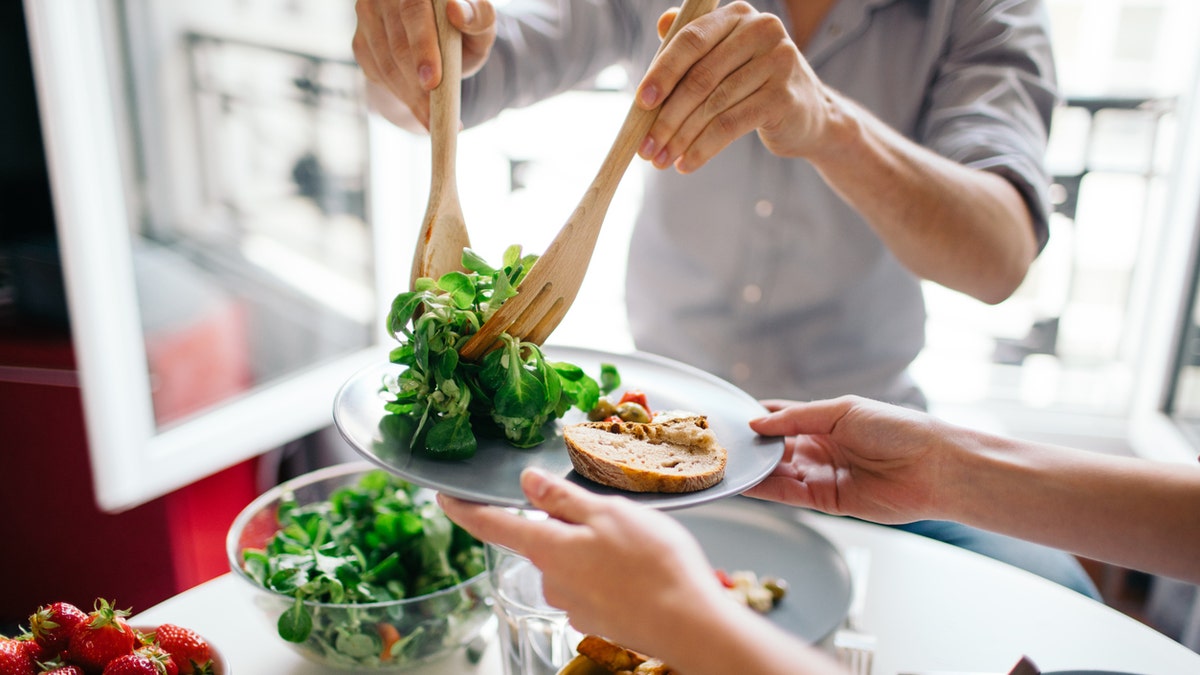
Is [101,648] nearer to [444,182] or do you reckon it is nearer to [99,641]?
[99,641]

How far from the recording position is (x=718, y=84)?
0.90 m

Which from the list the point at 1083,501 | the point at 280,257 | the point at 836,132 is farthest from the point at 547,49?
the point at 280,257

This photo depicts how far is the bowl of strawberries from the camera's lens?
754 mm

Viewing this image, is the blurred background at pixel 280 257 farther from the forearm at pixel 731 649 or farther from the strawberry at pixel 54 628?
the forearm at pixel 731 649

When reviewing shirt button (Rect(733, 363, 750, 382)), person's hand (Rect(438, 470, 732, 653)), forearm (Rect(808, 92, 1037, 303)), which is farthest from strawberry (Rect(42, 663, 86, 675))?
shirt button (Rect(733, 363, 750, 382))

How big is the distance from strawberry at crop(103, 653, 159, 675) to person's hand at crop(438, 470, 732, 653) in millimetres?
343

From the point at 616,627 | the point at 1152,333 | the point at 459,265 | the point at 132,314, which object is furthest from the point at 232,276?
the point at 1152,333

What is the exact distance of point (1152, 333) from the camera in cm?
266

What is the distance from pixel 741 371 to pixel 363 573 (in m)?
0.83

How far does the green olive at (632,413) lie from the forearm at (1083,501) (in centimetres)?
35

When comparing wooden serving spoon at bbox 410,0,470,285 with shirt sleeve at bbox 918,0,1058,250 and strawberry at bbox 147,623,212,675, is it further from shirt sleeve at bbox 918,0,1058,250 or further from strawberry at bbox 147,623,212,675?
shirt sleeve at bbox 918,0,1058,250

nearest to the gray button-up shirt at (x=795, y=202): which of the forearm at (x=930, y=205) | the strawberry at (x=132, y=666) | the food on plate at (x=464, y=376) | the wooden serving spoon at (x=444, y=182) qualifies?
the forearm at (x=930, y=205)

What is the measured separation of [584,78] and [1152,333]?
208 cm

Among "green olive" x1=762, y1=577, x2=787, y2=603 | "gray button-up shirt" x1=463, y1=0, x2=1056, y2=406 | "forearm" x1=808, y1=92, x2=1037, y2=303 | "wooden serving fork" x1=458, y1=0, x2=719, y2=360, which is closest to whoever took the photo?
"wooden serving fork" x1=458, y1=0, x2=719, y2=360
